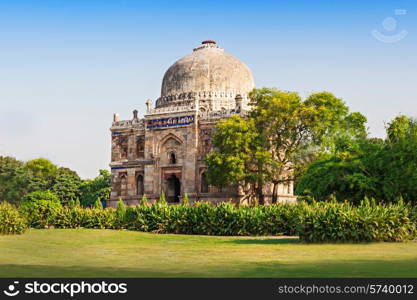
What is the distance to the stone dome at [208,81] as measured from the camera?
1877 inches

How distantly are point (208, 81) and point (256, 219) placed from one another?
934 inches

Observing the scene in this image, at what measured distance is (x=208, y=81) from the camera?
48.3m

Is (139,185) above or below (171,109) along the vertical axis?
below

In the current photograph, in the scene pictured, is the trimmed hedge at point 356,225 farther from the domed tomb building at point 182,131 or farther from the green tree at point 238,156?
the domed tomb building at point 182,131

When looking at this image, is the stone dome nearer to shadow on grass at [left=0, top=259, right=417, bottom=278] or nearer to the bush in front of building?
the bush in front of building

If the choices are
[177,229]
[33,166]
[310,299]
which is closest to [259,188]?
[177,229]

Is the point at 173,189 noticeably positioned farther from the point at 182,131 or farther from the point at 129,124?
the point at 129,124

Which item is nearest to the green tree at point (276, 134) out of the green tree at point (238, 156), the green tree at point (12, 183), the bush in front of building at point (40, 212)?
the green tree at point (238, 156)

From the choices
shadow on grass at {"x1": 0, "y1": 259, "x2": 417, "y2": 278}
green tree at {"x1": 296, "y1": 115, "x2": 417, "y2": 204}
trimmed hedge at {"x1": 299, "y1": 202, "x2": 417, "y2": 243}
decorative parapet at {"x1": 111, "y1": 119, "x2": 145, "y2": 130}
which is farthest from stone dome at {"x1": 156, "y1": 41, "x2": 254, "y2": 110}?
shadow on grass at {"x1": 0, "y1": 259, "x2": 417, "y2": 278}

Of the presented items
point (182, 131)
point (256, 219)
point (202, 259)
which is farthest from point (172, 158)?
point (202, 259)

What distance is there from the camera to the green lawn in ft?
41.7

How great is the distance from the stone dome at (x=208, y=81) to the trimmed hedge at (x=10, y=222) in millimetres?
22753

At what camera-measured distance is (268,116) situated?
39.5m

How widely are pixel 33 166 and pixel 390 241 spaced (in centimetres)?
5932
